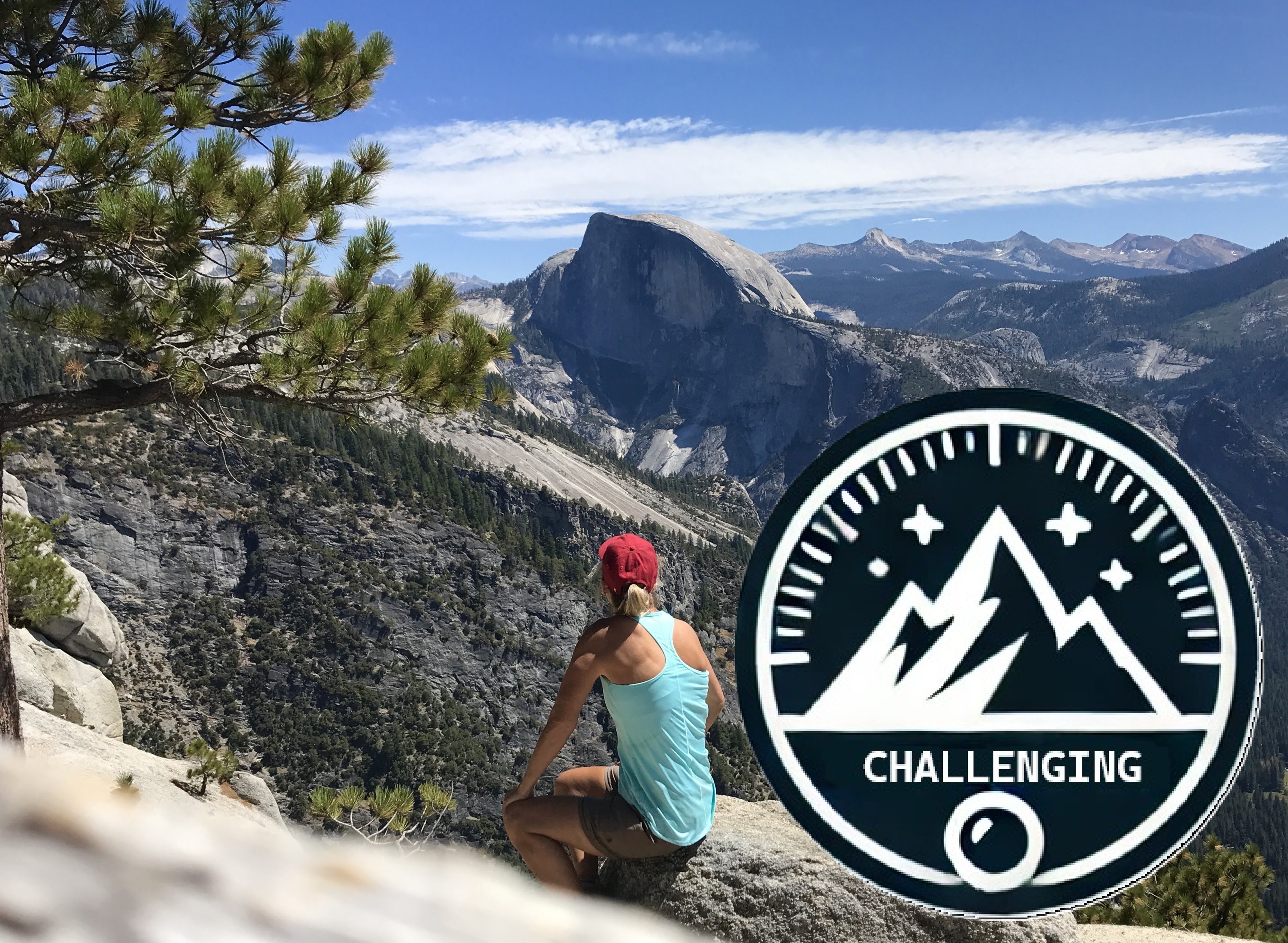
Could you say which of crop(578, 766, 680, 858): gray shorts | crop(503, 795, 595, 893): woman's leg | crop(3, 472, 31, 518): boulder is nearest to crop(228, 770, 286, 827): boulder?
crop(503, 795, 595, 893): woman's leg

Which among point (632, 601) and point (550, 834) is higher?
point (632, 601)

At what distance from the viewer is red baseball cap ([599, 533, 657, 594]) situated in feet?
13.2

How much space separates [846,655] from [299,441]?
120 metres

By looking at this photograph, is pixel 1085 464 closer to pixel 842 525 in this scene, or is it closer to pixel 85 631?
pixel 842 525

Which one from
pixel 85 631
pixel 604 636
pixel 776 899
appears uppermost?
pixel 604 636

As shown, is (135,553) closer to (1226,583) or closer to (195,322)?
(195,322)

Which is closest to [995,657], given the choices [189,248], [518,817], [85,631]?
[518,817]

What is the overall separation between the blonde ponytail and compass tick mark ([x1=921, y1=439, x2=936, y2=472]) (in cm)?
168

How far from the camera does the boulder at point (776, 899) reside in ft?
14.8

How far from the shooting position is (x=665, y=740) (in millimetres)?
4102

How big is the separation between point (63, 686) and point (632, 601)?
63.5ft

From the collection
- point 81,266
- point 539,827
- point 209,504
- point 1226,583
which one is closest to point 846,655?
point 1226,583

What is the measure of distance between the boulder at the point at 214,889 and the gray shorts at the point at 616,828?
136 inches

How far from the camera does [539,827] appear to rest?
168 inches
